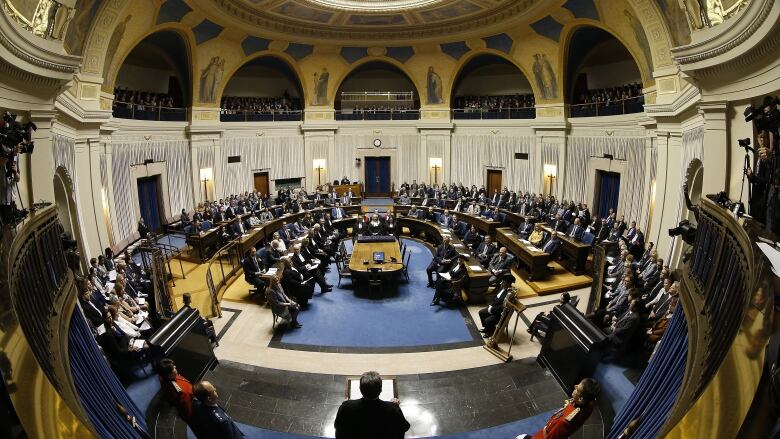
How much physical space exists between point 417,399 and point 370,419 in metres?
2.29

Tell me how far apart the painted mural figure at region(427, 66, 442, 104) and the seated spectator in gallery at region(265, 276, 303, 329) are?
16124 millimetres

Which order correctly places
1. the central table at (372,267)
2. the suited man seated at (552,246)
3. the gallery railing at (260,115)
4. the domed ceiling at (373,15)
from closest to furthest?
the central table at (372,267) → the suited man seated at (552,246) → the domed ceiling at (373,15) → the gallery railing at (260,115)

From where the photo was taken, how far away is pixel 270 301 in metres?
8.15

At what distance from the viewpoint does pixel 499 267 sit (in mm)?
10016

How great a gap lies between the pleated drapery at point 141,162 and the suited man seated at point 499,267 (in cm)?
1084

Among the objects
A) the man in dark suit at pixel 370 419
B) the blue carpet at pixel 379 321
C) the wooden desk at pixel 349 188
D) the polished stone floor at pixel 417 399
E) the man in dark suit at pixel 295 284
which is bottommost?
the blue carpet at pixel 379 321

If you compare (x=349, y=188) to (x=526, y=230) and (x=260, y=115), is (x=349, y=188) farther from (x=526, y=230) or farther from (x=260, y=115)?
(x=526, y=230)

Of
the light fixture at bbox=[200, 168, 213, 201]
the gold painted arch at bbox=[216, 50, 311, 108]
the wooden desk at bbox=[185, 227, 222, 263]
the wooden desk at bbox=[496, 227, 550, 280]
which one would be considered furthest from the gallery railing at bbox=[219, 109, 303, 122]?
the wooden desk at bbox=[496, 227, 550, 280]

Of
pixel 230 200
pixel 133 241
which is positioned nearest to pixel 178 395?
pixel 133 241

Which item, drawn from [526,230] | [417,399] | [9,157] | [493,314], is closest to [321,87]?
[526,230]

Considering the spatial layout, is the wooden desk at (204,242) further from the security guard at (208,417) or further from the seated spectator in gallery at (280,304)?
the security guard at (208,417)

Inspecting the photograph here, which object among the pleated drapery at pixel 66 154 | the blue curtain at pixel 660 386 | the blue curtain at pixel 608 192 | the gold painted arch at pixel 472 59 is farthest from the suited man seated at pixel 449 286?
the gold painted arch at pixel 472 59

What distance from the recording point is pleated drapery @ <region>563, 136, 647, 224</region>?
43.7 feet

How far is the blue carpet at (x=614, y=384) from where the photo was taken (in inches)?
204
